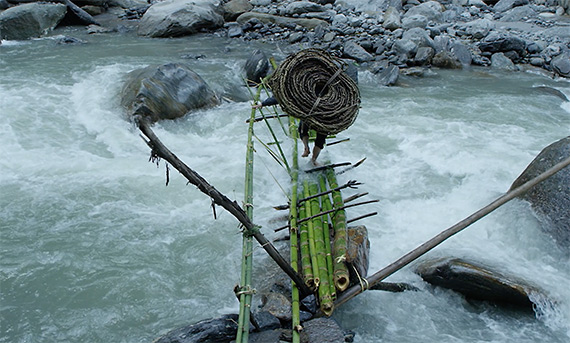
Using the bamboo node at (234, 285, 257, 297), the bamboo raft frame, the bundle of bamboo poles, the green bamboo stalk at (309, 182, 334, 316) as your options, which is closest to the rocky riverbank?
the bundle of bamboo poles

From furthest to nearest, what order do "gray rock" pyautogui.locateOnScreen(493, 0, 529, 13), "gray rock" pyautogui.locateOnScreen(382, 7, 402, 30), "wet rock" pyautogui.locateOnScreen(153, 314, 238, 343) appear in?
1. "gray rock" pyautogui.locateOnScreen(493, 0, 529, 13)
2. "gray rock" pyautogui.locateOnScreen(382, 7, 402, 30)
3. "wet rock" pyautogui.locateOnScreen(153, 314, 238, 343)

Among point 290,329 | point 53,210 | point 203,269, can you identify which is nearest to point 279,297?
point 290,329

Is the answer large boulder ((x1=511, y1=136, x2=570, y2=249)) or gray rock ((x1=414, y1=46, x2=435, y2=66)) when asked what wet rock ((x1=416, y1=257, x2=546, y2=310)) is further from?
gray rock ((x1=414, y1=46, x2=435, y2=66))

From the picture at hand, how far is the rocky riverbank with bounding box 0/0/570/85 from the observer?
10.8m

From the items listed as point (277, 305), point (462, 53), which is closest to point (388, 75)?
point (462, 53)

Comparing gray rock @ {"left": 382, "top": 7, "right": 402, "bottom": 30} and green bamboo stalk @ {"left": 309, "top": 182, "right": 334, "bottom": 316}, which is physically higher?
gray rock @ {"left": 382, "top": 7, "right": 402, "bottom": 30}

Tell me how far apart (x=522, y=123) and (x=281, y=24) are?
7.42 meters

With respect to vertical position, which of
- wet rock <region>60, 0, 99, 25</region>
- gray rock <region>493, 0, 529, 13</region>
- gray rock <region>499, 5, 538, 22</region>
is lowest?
wet rock <region>60, 0, 99, 25</region>

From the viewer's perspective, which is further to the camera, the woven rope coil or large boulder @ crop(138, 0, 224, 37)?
large boulder @ crop(138, 0, 224, 37)

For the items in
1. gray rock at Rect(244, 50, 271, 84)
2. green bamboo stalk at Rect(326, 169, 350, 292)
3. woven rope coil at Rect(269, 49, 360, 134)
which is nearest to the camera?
green bamboo stalk at Rect(326, 169, 350, 292)

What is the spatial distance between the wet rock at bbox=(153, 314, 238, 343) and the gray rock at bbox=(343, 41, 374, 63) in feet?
27.5

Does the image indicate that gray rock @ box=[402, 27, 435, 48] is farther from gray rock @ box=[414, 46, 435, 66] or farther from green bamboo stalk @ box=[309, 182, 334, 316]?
green bamboo stalk @ box=[309, 182, 334, 316]

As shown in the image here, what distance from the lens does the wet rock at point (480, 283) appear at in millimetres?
3709

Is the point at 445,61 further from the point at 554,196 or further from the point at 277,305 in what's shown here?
the point at 277,305
